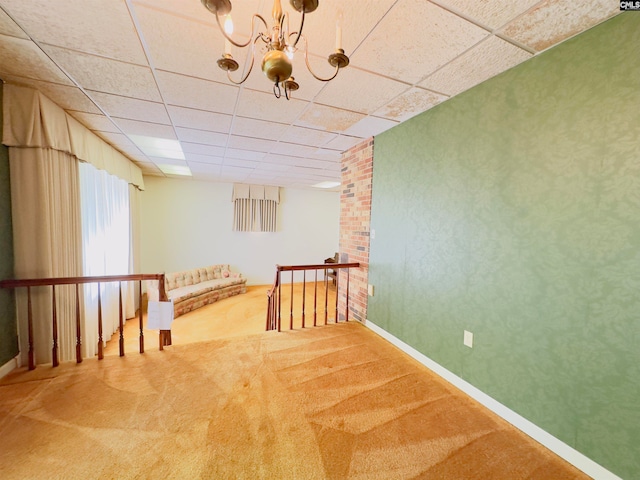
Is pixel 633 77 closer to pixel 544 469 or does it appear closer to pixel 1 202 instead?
pixel 544 469

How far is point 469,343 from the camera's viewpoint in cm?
191

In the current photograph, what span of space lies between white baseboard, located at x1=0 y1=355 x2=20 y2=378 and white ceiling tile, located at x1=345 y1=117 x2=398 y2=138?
3.70 meters

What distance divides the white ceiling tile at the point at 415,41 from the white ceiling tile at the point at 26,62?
2.06m

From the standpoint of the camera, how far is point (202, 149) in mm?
3471

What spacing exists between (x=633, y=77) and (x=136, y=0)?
243 cm

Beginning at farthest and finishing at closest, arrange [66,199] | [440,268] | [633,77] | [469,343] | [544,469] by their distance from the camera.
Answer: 1. [66,199]
2. [440,268]
3. [469,343]
4. [544,469]
5. [633,77]

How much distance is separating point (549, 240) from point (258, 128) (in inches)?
106

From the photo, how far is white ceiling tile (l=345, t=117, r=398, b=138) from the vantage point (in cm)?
250

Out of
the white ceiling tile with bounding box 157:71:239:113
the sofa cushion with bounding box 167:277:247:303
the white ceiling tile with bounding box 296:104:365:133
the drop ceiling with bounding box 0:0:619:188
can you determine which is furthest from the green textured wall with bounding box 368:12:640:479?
the sofa cushion with bounding box 167:277:247:303

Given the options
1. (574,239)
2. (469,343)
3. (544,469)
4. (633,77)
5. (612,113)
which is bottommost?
(544,469)

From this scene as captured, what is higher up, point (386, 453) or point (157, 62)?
point (157, 62)

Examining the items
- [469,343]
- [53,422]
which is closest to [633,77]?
[469,343]

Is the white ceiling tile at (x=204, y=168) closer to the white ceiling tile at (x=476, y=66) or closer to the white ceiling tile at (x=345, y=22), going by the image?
the white ceiling tile at (x=345, y=22)

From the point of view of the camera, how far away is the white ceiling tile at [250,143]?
3023mm
